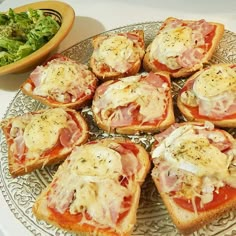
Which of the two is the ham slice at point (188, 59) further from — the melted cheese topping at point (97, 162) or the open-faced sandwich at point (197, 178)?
the melted cheese topping at point (97, 162)

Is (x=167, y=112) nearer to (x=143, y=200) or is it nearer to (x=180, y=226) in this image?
(x=143, y=200)

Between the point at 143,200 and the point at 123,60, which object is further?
the point at 123,60

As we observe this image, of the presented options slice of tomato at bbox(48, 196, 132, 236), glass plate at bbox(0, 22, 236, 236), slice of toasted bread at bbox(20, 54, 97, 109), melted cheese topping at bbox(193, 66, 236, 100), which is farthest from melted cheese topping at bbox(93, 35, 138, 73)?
slice of tomato at bbox(48, 196, 132, 236)

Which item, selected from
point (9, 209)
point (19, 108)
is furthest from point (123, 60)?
point (9, 209)

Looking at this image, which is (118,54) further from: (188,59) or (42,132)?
(42,132)

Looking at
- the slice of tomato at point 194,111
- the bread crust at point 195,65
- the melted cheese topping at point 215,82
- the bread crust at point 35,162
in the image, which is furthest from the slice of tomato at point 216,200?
the bread crust at point 195,65

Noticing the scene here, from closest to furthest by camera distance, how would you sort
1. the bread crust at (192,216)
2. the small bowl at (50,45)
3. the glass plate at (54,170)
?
the bread crust at (192,216) < the glass plate at (54,170) < the small bowl at (50,45)
